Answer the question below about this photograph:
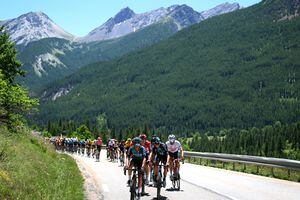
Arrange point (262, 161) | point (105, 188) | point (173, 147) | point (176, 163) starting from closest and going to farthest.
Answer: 1. point (176, 163)
2. point (173, 147)
3. point (105, 188)
4. point (262, 161)

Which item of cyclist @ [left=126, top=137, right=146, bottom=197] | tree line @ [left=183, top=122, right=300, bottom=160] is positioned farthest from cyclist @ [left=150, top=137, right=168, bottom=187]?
tree line @ [left=183, top=122, right=300, bottom=160]

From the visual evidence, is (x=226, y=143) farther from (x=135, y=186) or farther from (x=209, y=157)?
(x=135, y=186)

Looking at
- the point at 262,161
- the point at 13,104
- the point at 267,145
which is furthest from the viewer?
the point at 267,145

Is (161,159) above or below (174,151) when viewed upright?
below

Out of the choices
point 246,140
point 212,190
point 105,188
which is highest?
point 246,140

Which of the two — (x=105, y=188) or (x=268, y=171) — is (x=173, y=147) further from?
(x=268, y=171)

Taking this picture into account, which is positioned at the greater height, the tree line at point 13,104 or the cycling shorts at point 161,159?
the tree line at point 13,104

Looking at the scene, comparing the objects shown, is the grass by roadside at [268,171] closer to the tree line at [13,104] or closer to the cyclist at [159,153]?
the cyclist at [159,153]

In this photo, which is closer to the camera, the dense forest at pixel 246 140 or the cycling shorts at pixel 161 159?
the cycling shorts at pixel 161 159

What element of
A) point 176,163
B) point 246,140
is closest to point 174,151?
point 176,163

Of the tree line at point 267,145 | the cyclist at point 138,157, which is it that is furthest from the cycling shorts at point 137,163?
the tree line at point 267,145

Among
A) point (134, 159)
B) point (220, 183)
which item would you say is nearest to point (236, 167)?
point (220, 183)

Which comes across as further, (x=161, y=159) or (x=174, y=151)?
(x=174, y=151)

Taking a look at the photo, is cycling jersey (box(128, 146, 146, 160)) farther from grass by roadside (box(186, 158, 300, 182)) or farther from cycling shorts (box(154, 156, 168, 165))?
grass by roadside (box(186, 158, 300, 182))
